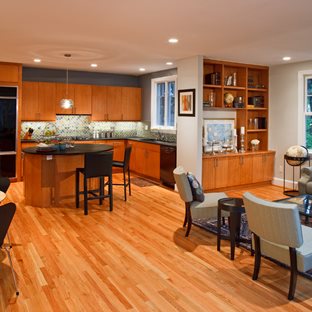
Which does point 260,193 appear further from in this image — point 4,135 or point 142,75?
point 4,135

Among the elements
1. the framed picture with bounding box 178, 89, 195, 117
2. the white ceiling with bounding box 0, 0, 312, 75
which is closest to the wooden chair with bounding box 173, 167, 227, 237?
the white ceiling with bounding box 0, 0, 312, 75

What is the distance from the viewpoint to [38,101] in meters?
7.94

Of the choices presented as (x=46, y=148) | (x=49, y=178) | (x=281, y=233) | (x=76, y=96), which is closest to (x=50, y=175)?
(x=49, y=178)

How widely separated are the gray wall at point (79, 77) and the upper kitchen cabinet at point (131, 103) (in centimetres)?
33

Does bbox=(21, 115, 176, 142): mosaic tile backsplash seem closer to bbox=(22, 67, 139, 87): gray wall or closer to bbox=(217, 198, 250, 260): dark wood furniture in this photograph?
bbox=(22, 67, 139, 87): gray wall

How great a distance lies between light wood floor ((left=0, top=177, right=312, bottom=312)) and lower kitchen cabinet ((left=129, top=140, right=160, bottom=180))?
2.60m

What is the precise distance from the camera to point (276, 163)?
752 cm

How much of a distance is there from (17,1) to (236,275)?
134 inches

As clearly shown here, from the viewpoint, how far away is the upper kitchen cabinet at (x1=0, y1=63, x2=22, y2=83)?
24.0ft

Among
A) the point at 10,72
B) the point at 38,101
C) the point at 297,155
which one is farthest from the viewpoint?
the point at 38,101

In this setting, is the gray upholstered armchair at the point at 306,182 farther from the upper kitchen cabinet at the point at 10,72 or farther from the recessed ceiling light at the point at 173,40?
the upper kitchen cabinet at the point at 10,72

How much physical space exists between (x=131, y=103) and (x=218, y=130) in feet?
9.66

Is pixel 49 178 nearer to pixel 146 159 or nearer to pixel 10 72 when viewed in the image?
pixel 146 159

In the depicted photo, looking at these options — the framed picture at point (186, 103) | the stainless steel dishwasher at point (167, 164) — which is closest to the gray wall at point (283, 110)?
the framed picture at point (186, 103)
